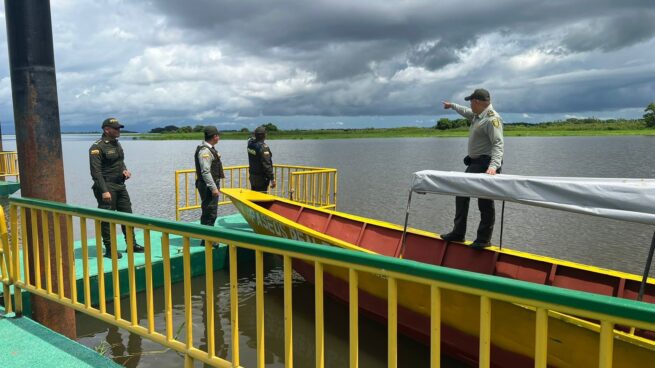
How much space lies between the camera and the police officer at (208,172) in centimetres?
732

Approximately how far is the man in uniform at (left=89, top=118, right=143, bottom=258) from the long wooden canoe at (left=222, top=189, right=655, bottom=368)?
2.03m

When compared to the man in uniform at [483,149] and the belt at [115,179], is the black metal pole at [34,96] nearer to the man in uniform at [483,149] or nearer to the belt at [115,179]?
the belt at [115,179]

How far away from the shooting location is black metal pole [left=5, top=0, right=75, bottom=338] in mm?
3781

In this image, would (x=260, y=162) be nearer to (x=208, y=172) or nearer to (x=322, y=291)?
(x=208, y=172)

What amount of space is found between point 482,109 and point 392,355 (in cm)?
443

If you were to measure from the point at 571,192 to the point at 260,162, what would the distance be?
6.77 metres

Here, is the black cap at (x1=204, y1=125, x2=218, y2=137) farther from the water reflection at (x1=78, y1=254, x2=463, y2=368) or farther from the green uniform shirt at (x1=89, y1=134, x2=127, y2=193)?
the water reflection at (x1=78, y1=254, x2=463, y2=368)

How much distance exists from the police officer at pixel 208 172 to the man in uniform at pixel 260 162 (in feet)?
5.90

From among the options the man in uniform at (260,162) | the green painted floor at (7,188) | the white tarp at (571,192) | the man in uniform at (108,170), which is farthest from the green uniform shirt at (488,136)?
the green painted floor at (7,188)

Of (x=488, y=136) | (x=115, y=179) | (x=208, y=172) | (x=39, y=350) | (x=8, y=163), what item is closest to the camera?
(x=39, y=350)

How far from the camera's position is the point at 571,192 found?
147 inches

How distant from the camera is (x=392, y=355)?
2.11 metres

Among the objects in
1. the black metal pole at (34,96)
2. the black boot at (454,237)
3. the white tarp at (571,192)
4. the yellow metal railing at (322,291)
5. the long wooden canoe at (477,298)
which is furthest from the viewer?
the black boot at (454,237)

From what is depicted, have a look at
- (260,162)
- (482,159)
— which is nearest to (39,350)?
(482,159)
